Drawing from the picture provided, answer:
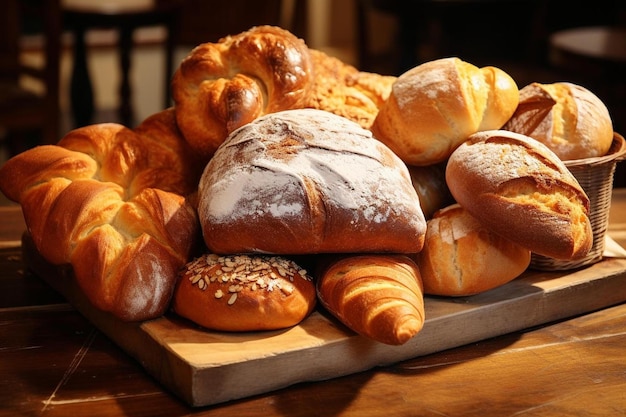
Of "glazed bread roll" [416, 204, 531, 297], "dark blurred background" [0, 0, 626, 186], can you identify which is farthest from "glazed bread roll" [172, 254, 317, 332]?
"dark blurred background" [0, 0, 626, 186]

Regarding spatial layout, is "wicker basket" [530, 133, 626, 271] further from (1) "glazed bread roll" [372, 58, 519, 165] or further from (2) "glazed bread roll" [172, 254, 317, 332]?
(2) "glazed bread roll" [172, 254, 317, 332]

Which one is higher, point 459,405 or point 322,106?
point 322,106

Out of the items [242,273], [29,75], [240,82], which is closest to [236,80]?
[240,82]

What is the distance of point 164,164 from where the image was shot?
1.32 meters

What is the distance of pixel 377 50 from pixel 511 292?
4.88 meters

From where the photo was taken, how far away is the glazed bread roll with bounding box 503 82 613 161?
125cm

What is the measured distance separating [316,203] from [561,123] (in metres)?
0.44

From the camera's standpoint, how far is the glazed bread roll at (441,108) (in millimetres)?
1188

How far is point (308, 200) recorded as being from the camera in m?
1.06

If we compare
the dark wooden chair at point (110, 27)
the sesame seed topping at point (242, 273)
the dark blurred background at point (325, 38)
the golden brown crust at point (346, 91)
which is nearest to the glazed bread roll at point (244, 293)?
the sesame seed topping at point (242, 273)

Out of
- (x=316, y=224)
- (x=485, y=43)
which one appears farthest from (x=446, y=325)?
(x=485, y=43)

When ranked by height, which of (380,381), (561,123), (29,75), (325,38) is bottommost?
(325,38)

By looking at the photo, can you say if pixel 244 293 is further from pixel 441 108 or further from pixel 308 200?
pixel 441 108

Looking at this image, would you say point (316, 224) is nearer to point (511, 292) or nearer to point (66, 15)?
point (511, 292)
